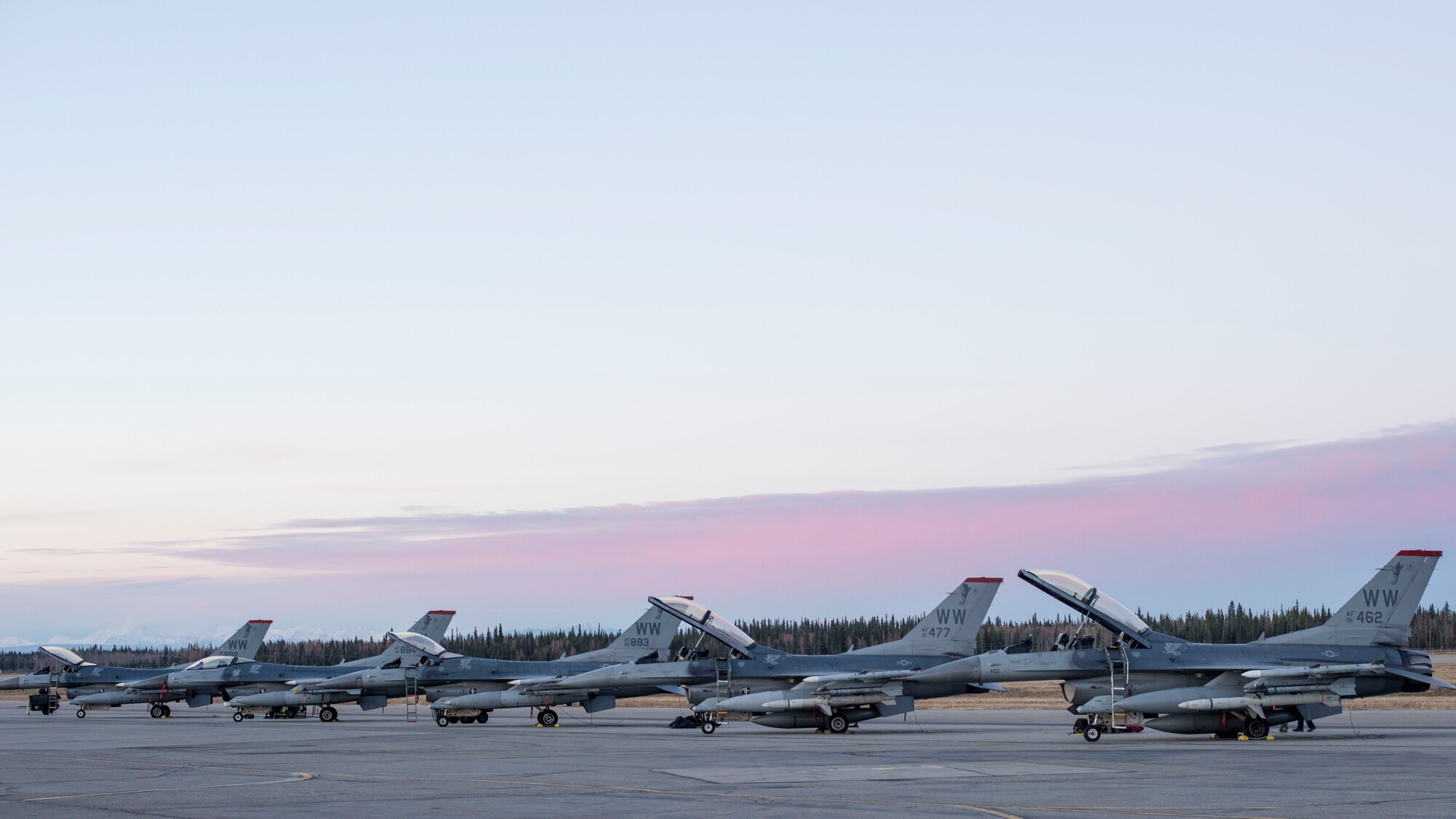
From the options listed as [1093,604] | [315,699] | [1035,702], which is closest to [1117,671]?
[1093,604]

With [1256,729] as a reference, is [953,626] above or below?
above

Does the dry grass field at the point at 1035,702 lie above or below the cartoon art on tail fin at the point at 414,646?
below

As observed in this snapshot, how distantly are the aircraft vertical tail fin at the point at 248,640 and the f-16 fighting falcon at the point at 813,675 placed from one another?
27.9 m

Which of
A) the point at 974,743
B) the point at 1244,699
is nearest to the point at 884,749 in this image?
the point at 974,743

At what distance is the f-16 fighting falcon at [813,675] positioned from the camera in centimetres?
4178

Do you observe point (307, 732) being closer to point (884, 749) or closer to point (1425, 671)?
point (884, 749)

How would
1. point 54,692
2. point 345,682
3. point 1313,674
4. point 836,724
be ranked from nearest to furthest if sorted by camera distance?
point 1313,674 → point 836,724 → point 345,682 → point 54,692

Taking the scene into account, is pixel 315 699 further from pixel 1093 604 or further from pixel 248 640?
pixel 1093 604

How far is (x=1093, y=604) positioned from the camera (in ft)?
125

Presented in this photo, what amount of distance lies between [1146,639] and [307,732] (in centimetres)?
2634

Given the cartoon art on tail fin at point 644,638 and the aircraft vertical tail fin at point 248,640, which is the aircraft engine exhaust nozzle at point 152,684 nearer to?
the aircraft vertical tail fin at point 248,640

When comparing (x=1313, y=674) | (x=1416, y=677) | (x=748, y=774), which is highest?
(x=1313, y=674)

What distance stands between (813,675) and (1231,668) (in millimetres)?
13485

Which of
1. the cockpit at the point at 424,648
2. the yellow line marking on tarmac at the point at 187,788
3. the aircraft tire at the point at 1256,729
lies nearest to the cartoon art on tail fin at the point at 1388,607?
the aircraft tire at the point at 1256,729
